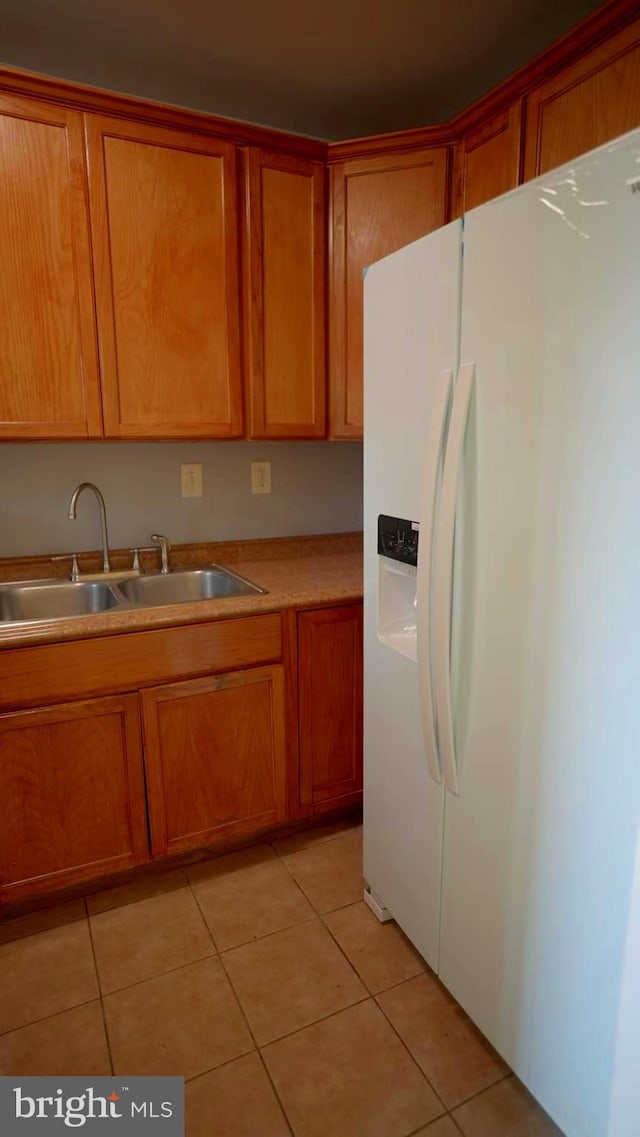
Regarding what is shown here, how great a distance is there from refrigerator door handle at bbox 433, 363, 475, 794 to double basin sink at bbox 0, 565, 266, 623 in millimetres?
825

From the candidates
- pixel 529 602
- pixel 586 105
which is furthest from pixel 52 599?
pixel 586 105

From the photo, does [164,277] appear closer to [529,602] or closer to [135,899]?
[529,602]

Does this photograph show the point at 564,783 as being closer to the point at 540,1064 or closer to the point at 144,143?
the point at 540,1064

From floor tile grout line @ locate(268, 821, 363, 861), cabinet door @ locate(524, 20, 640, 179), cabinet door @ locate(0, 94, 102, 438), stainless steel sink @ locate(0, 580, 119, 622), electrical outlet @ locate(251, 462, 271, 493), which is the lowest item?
floor tile grout line @ locate(268, 821, 363, 861)

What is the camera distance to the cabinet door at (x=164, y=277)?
175 centimetres

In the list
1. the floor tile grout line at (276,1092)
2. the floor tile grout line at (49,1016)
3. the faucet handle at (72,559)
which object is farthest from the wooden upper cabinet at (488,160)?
the floor tile grout line at (49,1016)

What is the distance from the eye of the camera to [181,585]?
2230 millimetres

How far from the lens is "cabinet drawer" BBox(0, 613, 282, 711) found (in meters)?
1.57

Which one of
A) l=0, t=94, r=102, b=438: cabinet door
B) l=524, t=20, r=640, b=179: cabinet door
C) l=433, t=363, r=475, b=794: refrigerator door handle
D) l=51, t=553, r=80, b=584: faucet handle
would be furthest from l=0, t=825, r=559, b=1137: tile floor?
l=524, t=20, r=640, b=179: cabinet door

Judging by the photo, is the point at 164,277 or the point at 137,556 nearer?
the point at 164,277

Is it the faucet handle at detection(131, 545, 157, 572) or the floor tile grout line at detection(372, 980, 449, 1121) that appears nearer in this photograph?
the floor tile grout line at detection(372, 980, 449, 1121)

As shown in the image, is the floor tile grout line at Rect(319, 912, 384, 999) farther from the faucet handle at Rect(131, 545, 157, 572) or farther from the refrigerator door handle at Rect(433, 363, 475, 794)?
A: the faucet handle at Rect(131, 545, 157, 572)

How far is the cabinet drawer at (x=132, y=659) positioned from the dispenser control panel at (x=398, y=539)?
52 cm

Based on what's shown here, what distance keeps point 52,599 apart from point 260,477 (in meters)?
0.89
